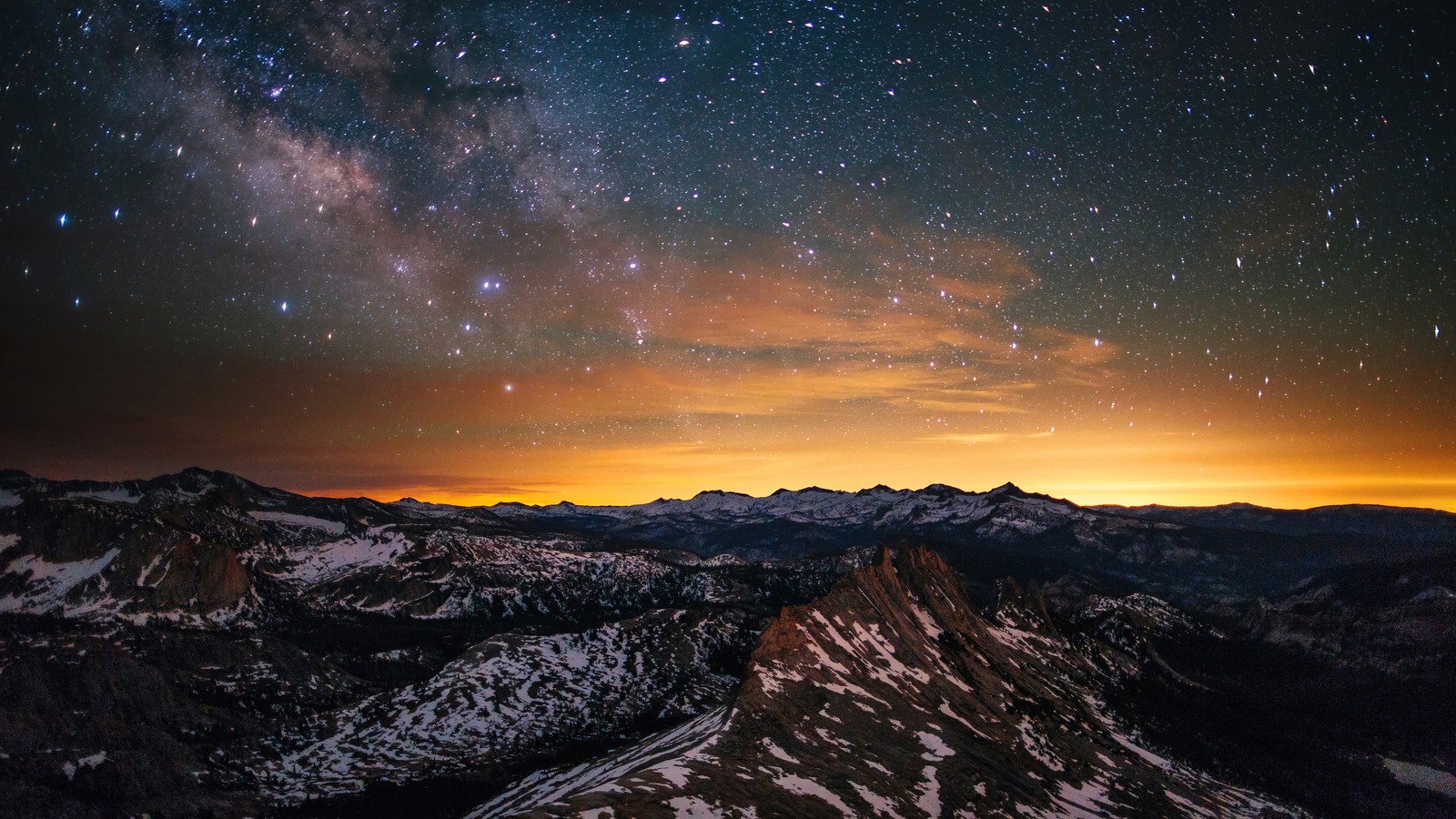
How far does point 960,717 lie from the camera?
15225 centimetres

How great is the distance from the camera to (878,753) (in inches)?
4749

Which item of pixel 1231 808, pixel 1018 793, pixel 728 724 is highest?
pixel 728 724

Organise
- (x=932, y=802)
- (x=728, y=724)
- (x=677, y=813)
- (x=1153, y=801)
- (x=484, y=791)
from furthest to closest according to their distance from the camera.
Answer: (x=484, y=791) < (x=1153, y=801) < (x=728, y=724) < (x=932, y=802) < (x=677, y=813)

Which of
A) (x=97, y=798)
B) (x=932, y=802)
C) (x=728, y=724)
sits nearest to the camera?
(x=932, y=802)

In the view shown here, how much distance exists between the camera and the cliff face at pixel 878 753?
309 feet

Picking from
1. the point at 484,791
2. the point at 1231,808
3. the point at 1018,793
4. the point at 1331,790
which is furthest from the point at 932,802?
the point at 1331,790

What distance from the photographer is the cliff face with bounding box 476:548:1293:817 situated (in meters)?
94.2

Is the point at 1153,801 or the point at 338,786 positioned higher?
the point at 1153,801

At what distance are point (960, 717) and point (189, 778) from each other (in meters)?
193

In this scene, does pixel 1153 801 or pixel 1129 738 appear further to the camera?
pixel 1129 738

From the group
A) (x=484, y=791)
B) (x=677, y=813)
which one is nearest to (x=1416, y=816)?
(x=677, y=813)

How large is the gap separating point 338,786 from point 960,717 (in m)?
160

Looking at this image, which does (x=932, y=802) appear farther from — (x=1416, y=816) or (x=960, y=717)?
(x=1416, y=816)

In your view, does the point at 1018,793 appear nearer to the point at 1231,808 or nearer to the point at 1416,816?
the point at 1231,808
